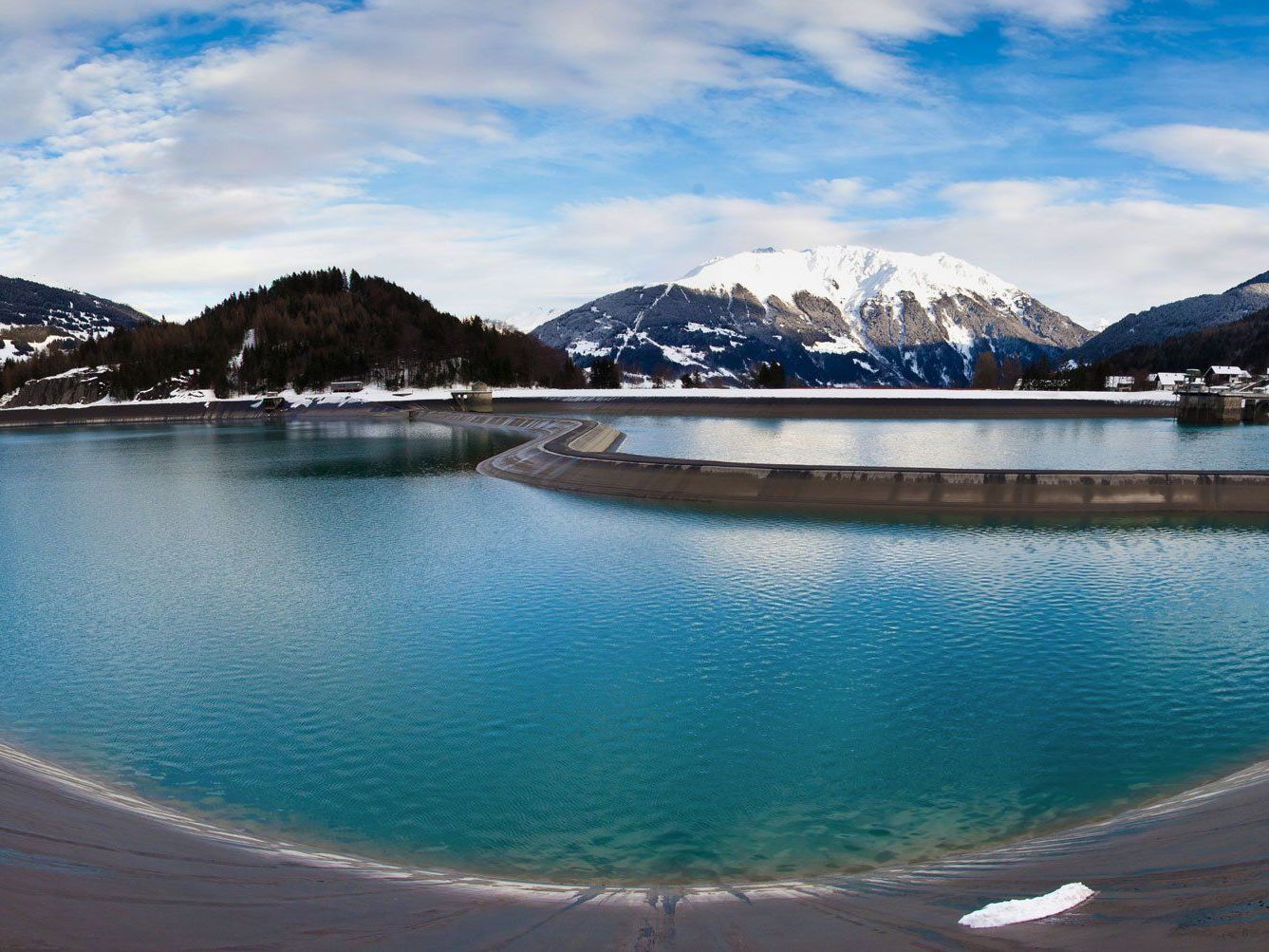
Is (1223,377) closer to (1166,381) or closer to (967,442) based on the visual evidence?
(1166,381)

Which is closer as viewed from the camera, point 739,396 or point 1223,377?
point 739,396

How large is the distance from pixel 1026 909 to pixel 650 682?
32.8ft

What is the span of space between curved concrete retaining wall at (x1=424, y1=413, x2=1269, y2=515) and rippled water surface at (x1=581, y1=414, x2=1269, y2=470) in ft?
44.5

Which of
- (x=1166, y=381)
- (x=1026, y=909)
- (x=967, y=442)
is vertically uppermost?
(x=1166, y=381)

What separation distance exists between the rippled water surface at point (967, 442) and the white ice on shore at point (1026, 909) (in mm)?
47652

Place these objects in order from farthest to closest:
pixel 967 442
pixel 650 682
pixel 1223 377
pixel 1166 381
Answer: pixel 1166 381
pixel 1223 377
pixel 967 442
pixel 650 682

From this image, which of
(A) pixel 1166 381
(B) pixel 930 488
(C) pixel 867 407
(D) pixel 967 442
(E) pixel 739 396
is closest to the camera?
(B) pixel 930 488

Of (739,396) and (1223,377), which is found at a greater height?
(1223,377)

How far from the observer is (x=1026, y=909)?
763cm

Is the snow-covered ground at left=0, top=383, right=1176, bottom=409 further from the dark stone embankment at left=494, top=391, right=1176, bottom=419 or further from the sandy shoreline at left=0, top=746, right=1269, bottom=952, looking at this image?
the sandy shoreline at left=0, top=746, right=1269, bottom=952

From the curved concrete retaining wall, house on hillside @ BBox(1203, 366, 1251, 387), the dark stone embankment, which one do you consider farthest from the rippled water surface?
house on hillside @ BBox(1203, 366, 1251, 387)

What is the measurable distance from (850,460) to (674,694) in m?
47.4

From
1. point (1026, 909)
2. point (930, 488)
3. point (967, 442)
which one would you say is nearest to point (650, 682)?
point (1026, 909)

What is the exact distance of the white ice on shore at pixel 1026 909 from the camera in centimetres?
751
